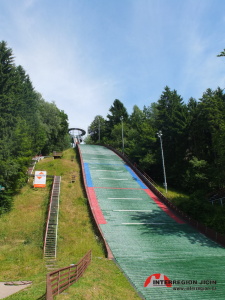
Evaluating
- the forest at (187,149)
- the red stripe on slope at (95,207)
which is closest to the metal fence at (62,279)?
the red stripe on slope at (95,207)

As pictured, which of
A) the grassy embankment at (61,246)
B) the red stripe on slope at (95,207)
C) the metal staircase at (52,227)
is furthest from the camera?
the red stripe on slope at (95,207)

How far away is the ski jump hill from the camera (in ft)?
44.5

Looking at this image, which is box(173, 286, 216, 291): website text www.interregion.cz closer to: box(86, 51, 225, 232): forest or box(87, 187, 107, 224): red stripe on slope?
box(87, 187, 107, 224): red stripe on slope

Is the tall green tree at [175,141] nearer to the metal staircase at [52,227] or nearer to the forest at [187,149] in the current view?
the forest at [187,149]

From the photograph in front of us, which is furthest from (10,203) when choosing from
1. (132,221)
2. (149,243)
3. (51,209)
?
(149,243)

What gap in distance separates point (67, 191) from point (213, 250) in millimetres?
19137

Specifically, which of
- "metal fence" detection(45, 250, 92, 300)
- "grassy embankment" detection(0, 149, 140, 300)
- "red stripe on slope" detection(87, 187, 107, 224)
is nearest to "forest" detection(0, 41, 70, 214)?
"grassy embankment" detection(0, 149, 140, 300)

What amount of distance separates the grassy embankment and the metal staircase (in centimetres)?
47

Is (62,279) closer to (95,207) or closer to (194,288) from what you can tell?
(194,288)

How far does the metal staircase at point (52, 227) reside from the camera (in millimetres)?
19055

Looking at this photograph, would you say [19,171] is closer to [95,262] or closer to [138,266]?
[95,262]

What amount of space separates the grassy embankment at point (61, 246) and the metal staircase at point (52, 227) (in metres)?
0.47

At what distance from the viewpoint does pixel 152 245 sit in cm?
2028

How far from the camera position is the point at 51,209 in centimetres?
2666
